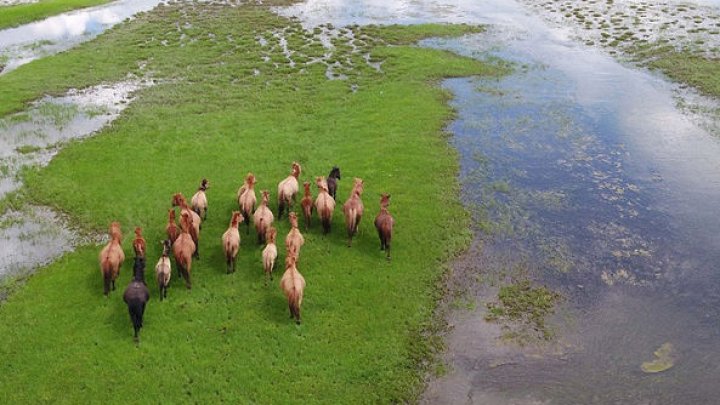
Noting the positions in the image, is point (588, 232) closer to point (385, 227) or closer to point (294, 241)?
point (385, 227)

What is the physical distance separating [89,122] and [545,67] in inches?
914

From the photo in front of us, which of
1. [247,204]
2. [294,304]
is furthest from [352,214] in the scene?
[294,304]

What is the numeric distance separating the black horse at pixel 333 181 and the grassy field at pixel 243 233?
670 mm

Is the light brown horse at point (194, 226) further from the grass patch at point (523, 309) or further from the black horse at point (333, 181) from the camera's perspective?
the grass patch at point (523, 309)

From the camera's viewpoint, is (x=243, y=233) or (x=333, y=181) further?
(x=333, y=181)

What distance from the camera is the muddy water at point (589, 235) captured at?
12.9 m

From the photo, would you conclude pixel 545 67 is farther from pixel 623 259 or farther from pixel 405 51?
pixel 623 259

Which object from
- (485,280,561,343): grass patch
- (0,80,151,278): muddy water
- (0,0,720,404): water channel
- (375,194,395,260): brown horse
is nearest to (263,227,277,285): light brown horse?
(375,194,395,260): brown horse

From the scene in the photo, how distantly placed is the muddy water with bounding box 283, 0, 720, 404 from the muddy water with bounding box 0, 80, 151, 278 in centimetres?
1168

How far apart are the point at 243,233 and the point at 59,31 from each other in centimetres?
3046

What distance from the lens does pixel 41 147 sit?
2273 centimetres

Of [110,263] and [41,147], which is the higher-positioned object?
[110,263]

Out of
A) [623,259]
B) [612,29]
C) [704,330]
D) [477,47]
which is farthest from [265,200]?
[612,29]

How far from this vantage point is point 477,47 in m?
35.7
